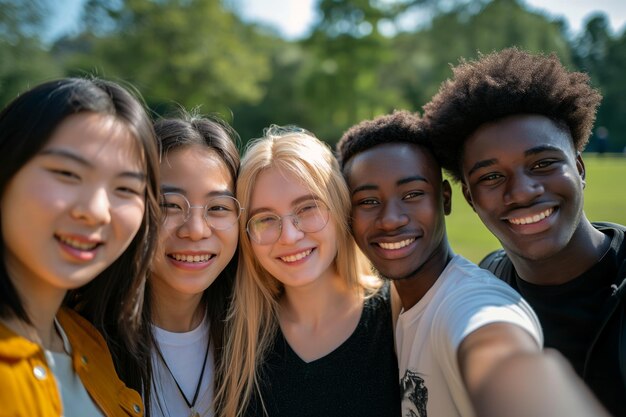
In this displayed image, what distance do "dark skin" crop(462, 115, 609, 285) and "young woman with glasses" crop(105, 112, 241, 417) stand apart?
1.50 meters

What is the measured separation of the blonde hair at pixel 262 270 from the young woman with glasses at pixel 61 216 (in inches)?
30.2

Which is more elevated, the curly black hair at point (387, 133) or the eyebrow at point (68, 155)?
the curly black hair at point (387, 133)

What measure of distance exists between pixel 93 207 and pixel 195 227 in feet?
3.17

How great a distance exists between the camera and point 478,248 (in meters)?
9.45

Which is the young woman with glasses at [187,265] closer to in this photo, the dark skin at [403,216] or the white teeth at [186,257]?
the white teeth at [186,257]

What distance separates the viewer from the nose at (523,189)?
2703 millimetres

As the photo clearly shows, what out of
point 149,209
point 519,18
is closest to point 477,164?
point 149,209

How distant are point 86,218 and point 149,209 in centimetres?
43

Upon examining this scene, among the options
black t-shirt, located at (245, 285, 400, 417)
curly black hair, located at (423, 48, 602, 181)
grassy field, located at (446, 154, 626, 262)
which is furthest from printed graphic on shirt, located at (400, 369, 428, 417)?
grassy field, located at (446, 154, 626, 262)

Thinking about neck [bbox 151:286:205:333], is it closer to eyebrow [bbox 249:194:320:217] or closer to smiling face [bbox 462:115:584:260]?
eyebrow [bbox 249:194:320:217]

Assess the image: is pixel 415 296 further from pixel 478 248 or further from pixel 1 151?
pixel 478 248

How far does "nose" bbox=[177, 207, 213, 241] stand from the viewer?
9.56ft

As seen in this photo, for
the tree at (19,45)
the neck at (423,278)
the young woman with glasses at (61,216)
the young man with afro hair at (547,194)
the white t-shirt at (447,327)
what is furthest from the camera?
the tree at (19,45)

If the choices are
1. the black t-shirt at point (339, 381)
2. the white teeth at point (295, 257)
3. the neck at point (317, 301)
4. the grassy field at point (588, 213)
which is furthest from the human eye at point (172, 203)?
the grassy field at point (588, 213)
